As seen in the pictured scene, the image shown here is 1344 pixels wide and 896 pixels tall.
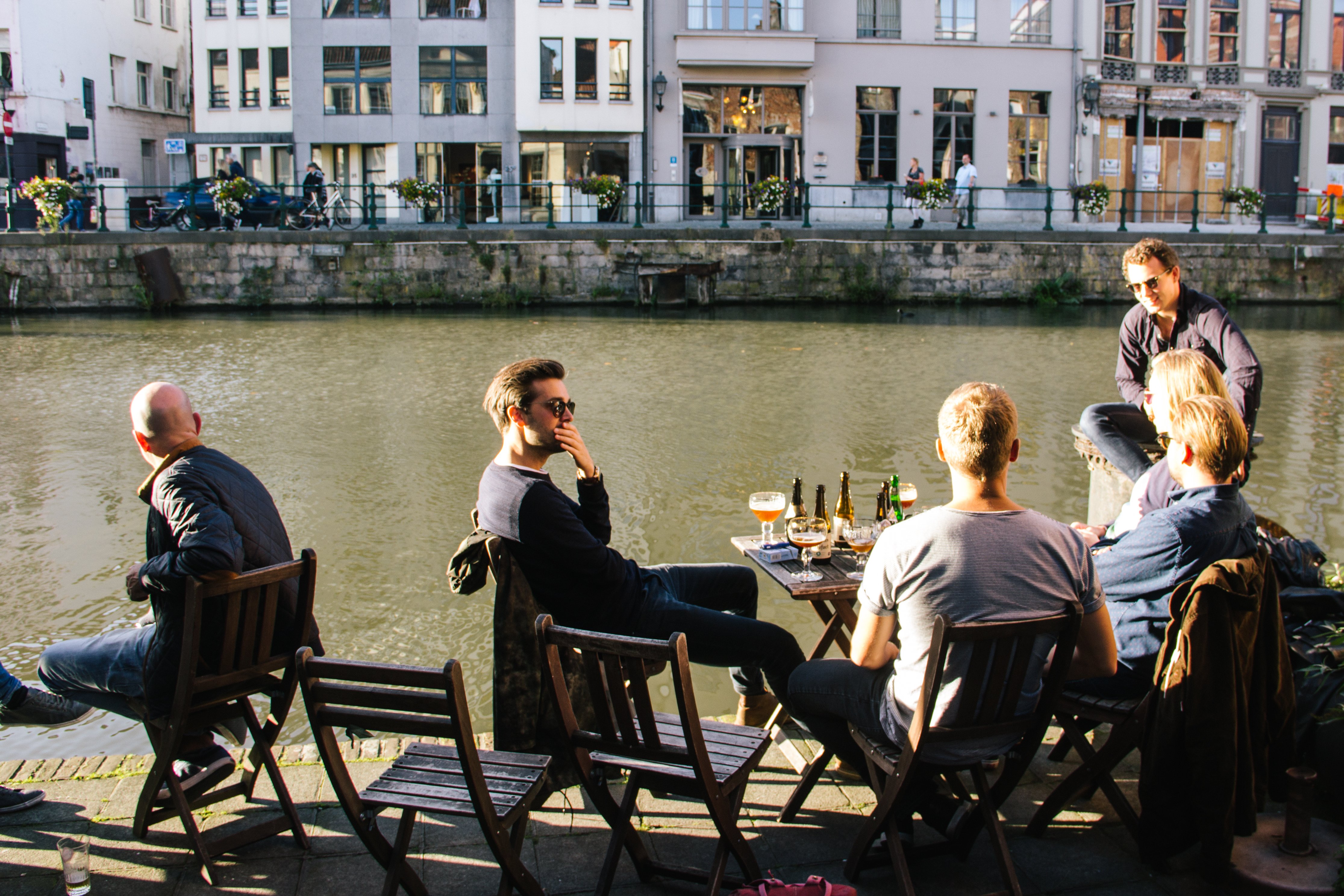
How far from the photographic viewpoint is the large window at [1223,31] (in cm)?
3011

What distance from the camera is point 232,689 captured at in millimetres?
3104

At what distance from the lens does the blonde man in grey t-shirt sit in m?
2.62

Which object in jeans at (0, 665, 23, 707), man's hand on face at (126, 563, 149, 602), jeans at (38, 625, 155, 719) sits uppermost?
man's hand on face at (126, 563, 149, 602)

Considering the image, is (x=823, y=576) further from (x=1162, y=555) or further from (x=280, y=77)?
(x=280, y=77)

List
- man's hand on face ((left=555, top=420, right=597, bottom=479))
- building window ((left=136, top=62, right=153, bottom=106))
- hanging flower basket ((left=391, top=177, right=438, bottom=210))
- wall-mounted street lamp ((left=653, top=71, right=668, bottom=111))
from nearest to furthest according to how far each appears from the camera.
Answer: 1. man's hand on face ((left=555, top=420, right=597, bottom=479))
2. hanging flower basket ((left=391, top=177, right=438, bottom=210))
3. wall-mounted street lamp ((left=653, top=71, right=668, bottom=111))
4. building window ((left=136, top=62, right=153, bottom=106))

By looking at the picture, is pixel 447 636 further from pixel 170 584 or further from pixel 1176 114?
pixel 1176 114

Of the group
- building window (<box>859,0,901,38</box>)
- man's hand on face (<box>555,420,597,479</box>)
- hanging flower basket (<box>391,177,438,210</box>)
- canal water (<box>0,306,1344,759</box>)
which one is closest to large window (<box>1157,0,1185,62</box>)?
building window (<box>859,0,901,38</box>)

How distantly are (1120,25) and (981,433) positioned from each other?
31346 mm

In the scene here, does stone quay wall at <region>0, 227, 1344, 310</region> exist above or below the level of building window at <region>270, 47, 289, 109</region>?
below

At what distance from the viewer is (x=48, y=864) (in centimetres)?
294

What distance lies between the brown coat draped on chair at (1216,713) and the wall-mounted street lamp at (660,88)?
27575mm

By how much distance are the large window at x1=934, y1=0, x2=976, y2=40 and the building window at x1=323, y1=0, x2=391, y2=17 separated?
14.7 metres

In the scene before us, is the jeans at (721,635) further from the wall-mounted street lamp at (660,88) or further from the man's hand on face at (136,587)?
the wall-mounted street lamp at (660,88)

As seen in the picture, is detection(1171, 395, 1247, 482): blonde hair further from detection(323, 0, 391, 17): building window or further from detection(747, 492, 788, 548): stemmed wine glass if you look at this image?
detection(323, 0, 391, 17): building window
